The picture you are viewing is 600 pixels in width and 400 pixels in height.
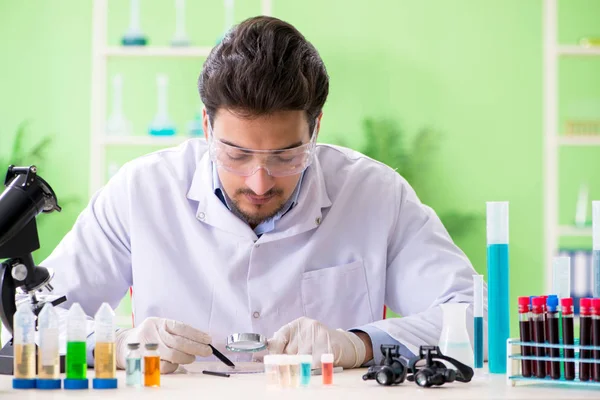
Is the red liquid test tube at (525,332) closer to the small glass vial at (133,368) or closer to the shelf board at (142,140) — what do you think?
the small glass vial at (133,368)

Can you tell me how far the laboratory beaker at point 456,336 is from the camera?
1.82 meters

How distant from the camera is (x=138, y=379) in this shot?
1705 mm

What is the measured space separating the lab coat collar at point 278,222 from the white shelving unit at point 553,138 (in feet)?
8.64

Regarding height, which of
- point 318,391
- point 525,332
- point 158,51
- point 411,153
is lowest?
point 318,391

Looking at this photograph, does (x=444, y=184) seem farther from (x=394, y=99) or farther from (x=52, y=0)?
(x=52, y=0)

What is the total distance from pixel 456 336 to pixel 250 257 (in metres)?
0.78

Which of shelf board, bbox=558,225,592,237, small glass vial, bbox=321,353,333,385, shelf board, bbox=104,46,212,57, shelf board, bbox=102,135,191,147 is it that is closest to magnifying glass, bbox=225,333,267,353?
small glass vial, bbox=321,353,333,385

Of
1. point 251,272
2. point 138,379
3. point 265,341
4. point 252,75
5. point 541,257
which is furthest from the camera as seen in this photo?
point 541,257

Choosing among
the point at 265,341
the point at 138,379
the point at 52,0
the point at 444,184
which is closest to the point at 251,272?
the point at 265,341

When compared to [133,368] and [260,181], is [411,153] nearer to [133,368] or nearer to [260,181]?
[260,181]

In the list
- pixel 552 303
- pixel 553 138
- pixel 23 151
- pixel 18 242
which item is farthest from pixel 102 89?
pixel 552 303

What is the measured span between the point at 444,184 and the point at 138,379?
149 inches

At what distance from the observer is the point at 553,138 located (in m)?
4.91

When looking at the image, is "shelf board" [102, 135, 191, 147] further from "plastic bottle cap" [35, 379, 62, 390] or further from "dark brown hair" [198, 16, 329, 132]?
"plastic bottle cap" [35, 379, 62, 390]
